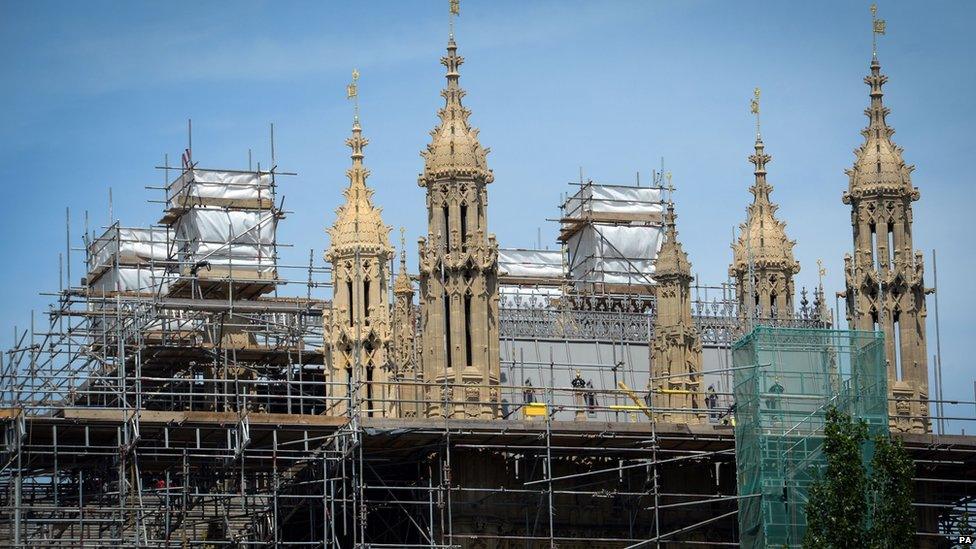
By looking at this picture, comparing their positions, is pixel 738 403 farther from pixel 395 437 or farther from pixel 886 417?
pixel 395 437

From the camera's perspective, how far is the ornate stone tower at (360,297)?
2771 inches

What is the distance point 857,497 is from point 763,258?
80.5 feet

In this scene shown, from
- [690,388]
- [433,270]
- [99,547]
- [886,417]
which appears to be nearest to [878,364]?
[886,417]

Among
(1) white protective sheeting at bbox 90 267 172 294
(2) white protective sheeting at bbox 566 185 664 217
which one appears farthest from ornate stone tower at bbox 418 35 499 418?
(2) white protective sheeting at bbox 566 185 664 217

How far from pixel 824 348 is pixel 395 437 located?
12.0 metres

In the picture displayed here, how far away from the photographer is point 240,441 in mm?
62781

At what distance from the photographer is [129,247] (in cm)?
9106

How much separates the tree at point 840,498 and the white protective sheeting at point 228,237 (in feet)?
92.8

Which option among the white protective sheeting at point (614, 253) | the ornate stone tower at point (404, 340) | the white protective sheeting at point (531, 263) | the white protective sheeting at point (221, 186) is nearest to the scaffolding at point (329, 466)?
the ornate stone tower at point (404, 340)

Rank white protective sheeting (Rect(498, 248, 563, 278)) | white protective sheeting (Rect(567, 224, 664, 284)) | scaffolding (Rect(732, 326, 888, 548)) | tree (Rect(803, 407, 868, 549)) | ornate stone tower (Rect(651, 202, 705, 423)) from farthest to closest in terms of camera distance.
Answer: white protective sheeting (Rect(498, 248, 563, 278))
white protective sheeting (Rect(567, 224, 664, 284))
ornate stone tower (Rect(651, 202, 705, 423))
scaffolding (Rect(732, 326, 888, 548))
tree (Rect(803, 407, 868, 549))

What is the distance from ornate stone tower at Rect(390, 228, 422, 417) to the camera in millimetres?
70062

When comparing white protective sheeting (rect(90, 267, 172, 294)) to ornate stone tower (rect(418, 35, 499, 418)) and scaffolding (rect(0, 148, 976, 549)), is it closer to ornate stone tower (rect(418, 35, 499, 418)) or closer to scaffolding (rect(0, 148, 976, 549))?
scaffolding (rect(0, 148, 976, 549))

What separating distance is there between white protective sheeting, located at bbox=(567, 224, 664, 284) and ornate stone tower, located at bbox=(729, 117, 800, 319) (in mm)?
11301

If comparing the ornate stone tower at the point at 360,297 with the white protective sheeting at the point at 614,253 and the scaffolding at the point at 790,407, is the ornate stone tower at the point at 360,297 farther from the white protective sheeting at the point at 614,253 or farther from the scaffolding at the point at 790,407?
the white protective sheeting at the point at 614,253
